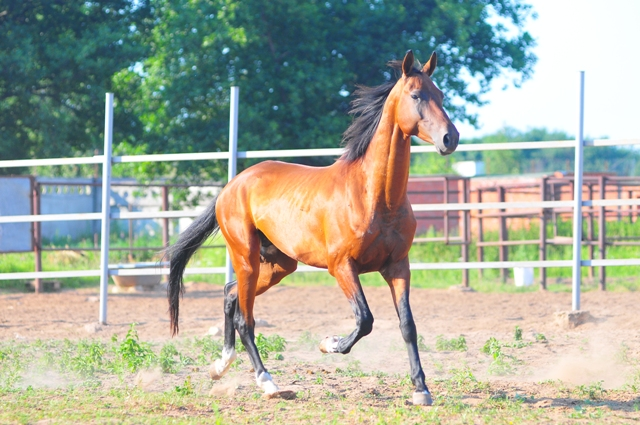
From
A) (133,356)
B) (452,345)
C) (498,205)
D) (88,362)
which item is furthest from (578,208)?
(88,362)

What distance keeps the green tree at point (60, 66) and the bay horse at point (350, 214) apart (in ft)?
38.3

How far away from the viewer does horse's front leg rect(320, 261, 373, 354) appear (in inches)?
163

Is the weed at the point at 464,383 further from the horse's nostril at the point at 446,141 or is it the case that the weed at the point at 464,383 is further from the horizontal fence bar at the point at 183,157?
the horizontal fence bar at the point at 183,157

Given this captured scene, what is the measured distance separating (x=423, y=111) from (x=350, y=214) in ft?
2.33

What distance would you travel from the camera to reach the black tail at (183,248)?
18.5 ft

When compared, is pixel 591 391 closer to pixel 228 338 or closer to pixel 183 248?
pixel 228 338

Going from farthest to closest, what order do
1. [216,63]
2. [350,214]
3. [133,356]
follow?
[216,63]
[133,356]
[350,214]

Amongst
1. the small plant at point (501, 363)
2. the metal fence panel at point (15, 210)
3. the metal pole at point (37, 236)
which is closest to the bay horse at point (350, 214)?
the small plant at point (501, 363)

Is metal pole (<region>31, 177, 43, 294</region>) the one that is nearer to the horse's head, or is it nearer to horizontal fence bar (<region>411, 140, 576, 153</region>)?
horizontal fence bar (<region>411, 140, 576, 153</region>)

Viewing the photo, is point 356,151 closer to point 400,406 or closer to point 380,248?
point 380,248

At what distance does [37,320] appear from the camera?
27.3 ft

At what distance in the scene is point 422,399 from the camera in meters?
4.02

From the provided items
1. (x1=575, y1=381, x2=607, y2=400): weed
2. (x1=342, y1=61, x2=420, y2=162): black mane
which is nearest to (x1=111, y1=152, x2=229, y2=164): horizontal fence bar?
(x1=342, y1=61, x2=420, y2=162): black mane

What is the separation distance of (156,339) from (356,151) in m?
3.42
